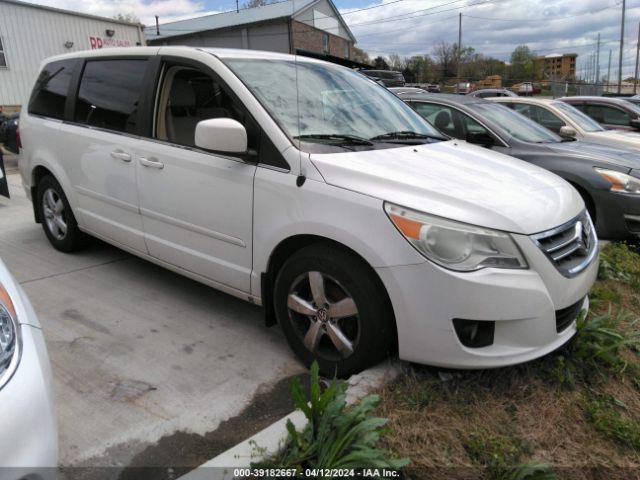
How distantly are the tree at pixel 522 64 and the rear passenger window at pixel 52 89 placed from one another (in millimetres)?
62816

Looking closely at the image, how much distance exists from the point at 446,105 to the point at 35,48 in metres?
14.9

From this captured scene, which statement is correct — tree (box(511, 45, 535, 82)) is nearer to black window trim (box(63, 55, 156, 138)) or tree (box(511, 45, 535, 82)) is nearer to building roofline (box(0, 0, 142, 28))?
building roofline (box(0, 0, 142, 28))

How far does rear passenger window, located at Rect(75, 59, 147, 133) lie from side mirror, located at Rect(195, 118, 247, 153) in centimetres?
110

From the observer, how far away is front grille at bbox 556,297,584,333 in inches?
104

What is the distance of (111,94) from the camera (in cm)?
409

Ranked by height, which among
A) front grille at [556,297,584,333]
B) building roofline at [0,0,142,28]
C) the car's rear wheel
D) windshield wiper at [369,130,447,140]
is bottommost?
front grille at [556,297,584,333]

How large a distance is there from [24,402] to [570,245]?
8.24 feet

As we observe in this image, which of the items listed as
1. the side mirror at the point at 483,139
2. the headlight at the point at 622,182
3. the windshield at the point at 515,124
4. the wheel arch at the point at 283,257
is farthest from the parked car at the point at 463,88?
the wheel arch at the point at 283,257

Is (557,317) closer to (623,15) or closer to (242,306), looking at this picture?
(242,306)

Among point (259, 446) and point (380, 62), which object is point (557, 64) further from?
point (259, 446)

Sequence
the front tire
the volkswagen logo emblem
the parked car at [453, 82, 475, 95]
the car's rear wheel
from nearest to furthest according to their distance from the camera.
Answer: the front tire, the volkswagen logo emblem, the car's rear wheel, the parked car at [453, 82, 475, 95]

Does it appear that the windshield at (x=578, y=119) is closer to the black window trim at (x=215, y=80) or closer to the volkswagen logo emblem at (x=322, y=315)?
the black window trim at (x=215, y=80)

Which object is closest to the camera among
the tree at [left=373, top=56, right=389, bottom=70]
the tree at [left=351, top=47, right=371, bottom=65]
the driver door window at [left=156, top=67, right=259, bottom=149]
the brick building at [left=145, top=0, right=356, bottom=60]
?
the driver door window at [left=156, top=67, right=259, bottom=149]

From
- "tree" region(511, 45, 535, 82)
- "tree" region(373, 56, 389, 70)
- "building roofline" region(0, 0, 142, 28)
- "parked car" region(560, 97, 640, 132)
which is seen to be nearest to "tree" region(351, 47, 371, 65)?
"tree" region(373, 56, 389, 70)
